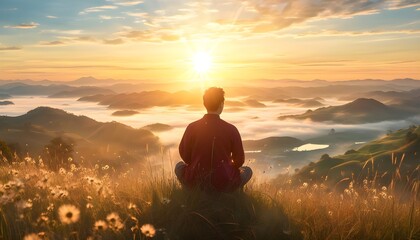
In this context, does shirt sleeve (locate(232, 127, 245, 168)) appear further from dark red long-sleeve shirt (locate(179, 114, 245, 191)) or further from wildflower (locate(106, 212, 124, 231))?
wildflower (locate(106, 212, 124, 231))

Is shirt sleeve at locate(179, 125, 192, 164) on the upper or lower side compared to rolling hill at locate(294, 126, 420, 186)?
upper

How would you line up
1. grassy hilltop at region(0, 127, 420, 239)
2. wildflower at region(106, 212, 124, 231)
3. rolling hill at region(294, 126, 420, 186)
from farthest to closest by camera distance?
rolling hill at region(294, 126, 420, 186), grassy hilltop at region(0, 127, 420, 239), wildflower at region(106, 212, 124, 231)

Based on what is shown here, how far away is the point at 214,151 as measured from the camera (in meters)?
6.71

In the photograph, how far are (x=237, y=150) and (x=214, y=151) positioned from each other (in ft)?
1.28

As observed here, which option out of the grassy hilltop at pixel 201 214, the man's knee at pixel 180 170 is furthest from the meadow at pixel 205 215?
the man's knee at pixel 180 170

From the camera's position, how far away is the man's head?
6773 mm

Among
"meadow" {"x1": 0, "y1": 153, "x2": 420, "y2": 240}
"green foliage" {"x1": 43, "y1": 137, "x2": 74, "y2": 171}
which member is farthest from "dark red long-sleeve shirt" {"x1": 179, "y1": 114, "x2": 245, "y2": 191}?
"green foliage" {"x1": 43, "y1": 137, "x2": 74, "y2": 171}

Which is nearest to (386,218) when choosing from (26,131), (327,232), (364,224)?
(364,224)

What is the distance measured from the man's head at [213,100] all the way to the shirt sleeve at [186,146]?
47cm

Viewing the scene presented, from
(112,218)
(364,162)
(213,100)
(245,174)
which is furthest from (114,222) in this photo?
(364,162)

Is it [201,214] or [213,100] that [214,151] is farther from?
[201,214]

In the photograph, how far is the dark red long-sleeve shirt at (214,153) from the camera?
6617 millimetres

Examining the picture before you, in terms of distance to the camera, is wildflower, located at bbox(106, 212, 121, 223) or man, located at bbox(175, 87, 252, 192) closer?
wildflower, located at bbox(106, 212, 121, 223)

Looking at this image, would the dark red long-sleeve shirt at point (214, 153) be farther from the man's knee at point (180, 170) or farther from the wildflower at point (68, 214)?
the wildflower at point (68, 214)
